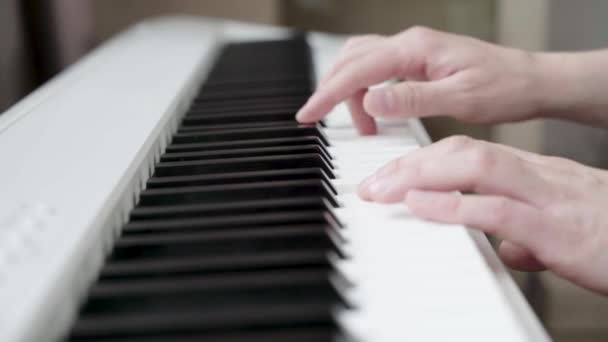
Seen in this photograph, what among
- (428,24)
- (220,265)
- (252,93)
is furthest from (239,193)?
(428,24)

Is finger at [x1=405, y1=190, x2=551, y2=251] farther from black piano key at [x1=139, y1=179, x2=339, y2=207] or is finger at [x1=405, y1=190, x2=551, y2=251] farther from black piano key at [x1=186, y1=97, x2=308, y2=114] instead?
black piano key at [x1=186, y1=97, x2=308, y2=114]

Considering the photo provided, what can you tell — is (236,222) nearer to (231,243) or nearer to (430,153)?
(231,243)

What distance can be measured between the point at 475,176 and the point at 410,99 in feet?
0.82

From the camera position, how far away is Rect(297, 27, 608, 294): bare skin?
1.83ft

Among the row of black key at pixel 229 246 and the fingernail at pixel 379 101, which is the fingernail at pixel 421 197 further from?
the fingernail at pixel 379 101

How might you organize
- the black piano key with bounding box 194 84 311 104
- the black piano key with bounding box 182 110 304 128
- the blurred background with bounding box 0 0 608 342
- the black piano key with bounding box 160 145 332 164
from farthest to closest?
the blurred background with bounding box 0 0 608 342 < the black piano key with bounding box 194 84 311 104 < the black piano key with bounding box 182 110 304 128 < the black piano key with bounding box 160 145 332 164

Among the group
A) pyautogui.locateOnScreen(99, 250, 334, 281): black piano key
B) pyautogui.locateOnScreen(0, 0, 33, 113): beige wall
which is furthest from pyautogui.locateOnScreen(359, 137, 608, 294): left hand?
pyautogui.locateOnScreen(0, 0, 33, 113): beige wall

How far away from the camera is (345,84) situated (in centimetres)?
82

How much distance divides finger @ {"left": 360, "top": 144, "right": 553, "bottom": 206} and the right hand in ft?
0.66

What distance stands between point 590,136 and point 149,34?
0.92 metres

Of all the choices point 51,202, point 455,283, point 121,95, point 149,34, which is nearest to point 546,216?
point 455,283

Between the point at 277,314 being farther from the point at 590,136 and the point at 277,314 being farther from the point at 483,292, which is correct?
the point at 590,136

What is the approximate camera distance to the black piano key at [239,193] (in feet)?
1.98

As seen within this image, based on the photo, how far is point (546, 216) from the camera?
0.56 meters
